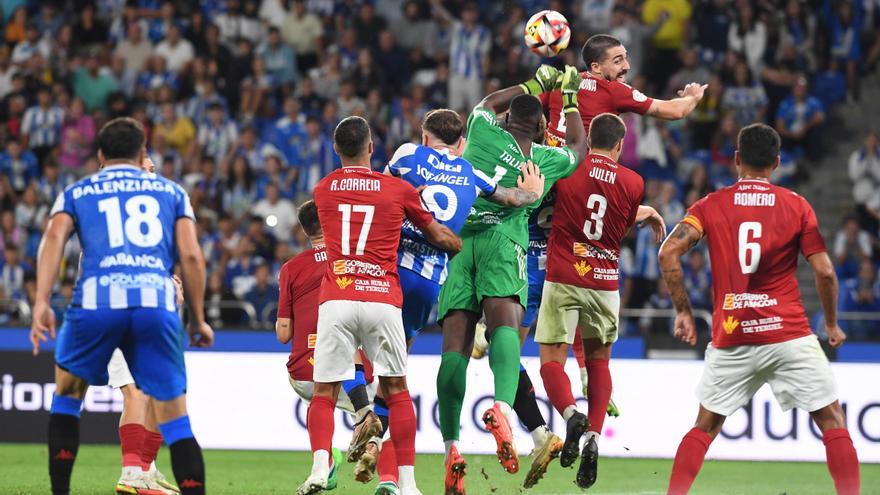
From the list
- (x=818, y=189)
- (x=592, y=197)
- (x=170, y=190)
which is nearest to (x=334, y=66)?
(x=818, y=189)

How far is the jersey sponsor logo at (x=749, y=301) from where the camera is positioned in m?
8.36

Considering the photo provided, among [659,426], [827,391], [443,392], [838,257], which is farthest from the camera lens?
[838,257]

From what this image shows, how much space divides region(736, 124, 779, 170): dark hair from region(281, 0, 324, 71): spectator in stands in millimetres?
14883

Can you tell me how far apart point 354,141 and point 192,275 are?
1887 millimetres

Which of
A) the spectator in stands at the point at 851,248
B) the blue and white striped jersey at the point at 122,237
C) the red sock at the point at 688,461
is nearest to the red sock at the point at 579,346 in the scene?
the red sock at the point at 688,461

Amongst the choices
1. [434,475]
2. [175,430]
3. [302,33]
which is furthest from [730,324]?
[302,33]

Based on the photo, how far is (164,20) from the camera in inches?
894

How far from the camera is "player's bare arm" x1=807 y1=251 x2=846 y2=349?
8.25 meters

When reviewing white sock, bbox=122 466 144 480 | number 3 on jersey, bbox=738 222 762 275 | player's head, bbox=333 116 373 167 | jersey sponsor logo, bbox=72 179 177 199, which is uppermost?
player's head, bbox=333 116 373 167

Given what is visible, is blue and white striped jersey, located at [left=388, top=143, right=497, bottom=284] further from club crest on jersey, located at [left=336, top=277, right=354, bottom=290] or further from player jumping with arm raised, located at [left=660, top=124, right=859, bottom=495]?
player jumping with arm raised, located at [left=660, top=124, right=859, bottom=495]

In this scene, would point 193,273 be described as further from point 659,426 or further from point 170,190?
point 659,426

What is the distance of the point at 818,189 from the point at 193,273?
15464mm

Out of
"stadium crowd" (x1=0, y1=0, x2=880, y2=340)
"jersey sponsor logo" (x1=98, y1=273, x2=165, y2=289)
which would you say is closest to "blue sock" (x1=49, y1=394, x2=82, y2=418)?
"jersey sponsor logo" (x1=98, y1=273, x2=165, y2=289)

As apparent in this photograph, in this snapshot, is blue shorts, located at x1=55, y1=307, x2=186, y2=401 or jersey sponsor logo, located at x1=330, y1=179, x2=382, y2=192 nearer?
blue shorts, located at x1=55, y1=307, x2=186, y2=401
